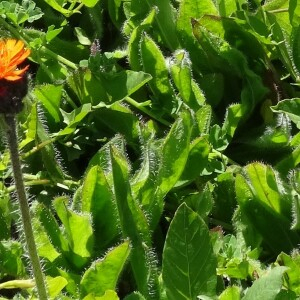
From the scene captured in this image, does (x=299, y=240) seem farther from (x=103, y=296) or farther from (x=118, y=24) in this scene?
(x=118, y=24)

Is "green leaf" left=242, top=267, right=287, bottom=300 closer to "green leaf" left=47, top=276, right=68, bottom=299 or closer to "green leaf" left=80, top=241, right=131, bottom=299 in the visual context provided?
"green leaf" left=80, top=241, right=131, bottom=299

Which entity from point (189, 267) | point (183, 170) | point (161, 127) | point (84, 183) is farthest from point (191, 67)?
point (189, 267)

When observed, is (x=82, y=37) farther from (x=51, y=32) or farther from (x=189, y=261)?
(x=189, y=261)

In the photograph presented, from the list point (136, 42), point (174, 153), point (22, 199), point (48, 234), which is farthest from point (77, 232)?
point (136, 42)

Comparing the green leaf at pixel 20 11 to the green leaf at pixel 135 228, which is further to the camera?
the green leaf at pixel 20 11

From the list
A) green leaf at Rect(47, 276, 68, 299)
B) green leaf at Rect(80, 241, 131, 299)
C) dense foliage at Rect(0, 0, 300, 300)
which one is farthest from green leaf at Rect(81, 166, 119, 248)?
green leaf at Rect(47, 276, 68, 299)

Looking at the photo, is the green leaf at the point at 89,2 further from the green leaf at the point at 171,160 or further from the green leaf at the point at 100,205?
the green leaf at the point at 100,205

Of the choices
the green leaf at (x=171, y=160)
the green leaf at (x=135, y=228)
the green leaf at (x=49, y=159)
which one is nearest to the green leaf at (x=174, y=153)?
the green leaf at (x=171, y=160)
